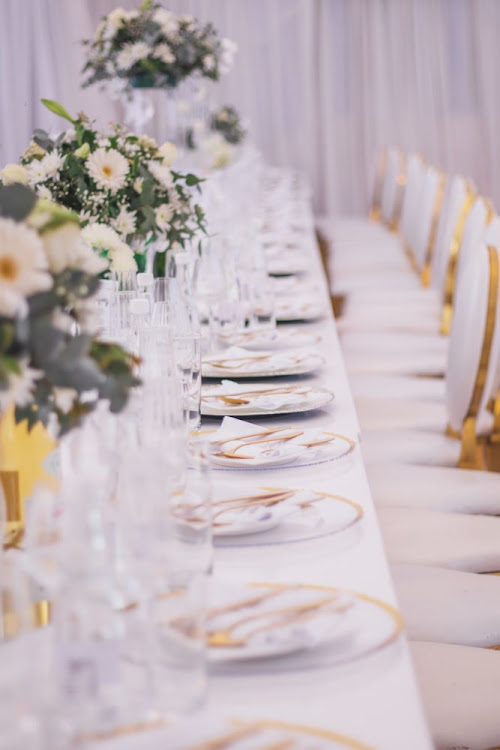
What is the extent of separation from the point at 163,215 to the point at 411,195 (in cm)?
390

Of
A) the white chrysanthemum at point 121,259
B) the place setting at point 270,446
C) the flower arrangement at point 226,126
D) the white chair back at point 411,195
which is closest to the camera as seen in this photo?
the place setting at point 270,446

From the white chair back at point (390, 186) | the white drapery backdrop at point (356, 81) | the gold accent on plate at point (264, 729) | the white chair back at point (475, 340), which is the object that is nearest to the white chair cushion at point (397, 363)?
the white chair back at point (475, 340)

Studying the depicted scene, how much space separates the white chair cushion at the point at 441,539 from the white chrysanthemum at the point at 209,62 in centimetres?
310

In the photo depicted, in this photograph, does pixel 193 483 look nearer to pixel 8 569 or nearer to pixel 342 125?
pixel 8 569

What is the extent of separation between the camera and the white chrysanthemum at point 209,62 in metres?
4.98

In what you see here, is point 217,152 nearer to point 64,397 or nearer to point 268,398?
point 268,398

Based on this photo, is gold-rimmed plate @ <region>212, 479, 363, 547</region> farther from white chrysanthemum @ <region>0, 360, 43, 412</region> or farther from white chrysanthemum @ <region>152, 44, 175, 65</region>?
white chrysanthemum @ <region>152, 44, 175, 65</region>

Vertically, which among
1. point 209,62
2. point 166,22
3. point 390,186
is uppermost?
point 166,22

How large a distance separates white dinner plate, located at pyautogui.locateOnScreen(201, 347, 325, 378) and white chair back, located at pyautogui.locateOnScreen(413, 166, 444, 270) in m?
2.97

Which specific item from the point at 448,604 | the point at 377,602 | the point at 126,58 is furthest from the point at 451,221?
the point at 377,602

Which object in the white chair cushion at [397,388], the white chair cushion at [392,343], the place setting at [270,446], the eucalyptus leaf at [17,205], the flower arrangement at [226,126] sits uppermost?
the eucalyptus leaf at [17,205]

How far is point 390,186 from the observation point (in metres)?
7.28

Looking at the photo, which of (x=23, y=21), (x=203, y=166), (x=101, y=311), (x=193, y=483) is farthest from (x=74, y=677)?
(x=203, y=166)

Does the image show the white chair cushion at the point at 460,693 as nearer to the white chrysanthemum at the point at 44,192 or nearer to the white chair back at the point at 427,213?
the white chrysanthemum at the point at 44,192
